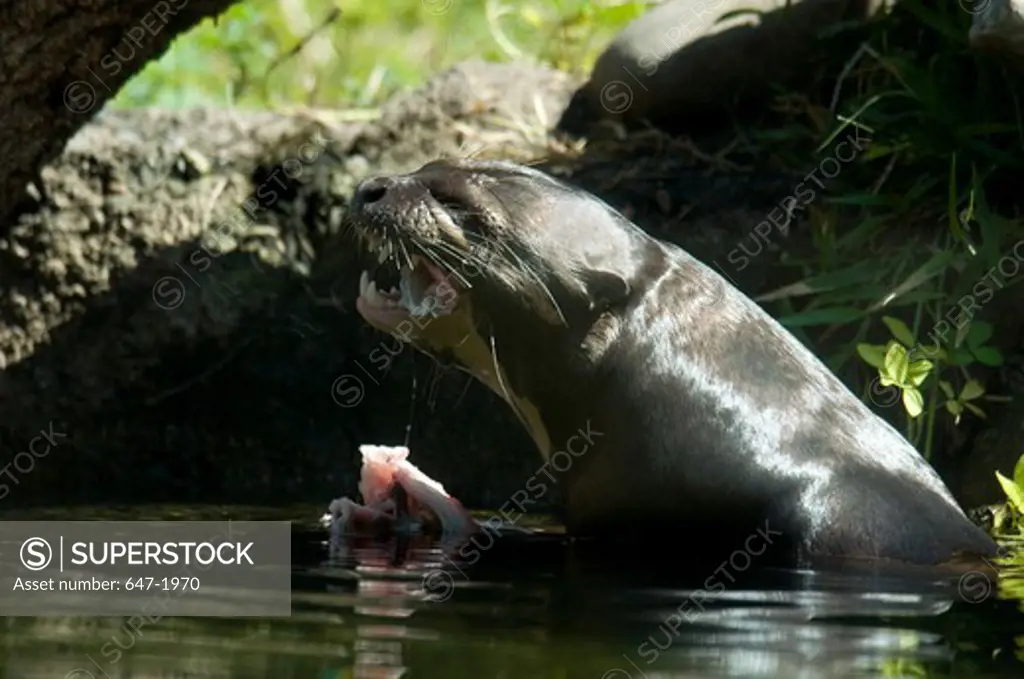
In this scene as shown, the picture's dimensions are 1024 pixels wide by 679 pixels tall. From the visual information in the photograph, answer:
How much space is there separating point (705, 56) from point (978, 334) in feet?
4.94

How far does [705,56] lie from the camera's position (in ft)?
22.0

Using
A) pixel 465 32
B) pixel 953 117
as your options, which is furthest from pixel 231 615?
pixel 465 32

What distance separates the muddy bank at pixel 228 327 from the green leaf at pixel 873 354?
0.61m

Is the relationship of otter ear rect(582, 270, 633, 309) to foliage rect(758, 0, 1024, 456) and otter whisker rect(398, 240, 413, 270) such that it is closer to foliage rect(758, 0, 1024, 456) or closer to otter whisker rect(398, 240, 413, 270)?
otter whisker rect(398, 240, 413, 270)

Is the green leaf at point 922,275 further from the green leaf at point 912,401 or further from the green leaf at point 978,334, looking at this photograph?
the green leaf at point 912,401

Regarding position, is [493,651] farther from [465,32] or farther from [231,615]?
[465,32]

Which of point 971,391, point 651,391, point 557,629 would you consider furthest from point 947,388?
point 557,629

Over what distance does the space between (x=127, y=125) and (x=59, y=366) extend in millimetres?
928

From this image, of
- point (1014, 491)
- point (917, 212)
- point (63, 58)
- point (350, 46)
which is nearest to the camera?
point (1014, 491)

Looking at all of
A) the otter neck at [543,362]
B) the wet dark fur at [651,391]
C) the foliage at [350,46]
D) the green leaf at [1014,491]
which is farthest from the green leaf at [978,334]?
the foliage at [350,46]

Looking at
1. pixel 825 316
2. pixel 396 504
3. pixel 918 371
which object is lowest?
pixel 396 504

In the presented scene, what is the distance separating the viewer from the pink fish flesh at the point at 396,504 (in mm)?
4805

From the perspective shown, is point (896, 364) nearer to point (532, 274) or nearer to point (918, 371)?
point (918, 371)

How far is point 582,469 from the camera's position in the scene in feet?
15.8
